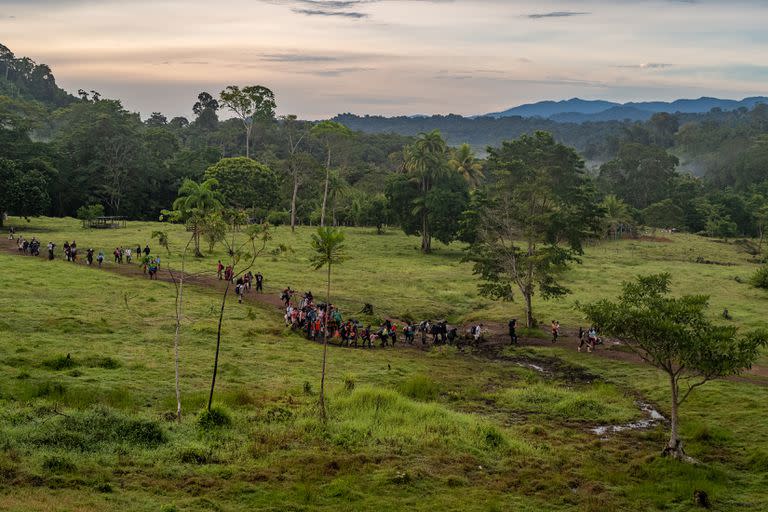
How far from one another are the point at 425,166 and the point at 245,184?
22.8m

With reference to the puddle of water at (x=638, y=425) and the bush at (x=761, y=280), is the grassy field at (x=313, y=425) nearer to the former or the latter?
the puddle of water at (x=638, y=425)

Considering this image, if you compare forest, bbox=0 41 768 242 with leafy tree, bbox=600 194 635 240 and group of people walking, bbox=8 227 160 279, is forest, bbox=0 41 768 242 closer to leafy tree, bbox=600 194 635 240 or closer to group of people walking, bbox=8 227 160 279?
leafy tree, bbox=600 194 635 240

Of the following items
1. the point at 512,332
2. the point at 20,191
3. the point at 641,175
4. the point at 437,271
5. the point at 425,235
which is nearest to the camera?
the point at 512,332

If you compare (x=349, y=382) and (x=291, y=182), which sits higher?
(x=291, y=182)

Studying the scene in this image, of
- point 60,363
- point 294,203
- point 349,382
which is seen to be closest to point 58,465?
point 60,363

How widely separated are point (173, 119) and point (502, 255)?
170298 millimetres

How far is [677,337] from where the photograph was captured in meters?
21.5

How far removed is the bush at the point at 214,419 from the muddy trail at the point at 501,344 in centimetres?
1173

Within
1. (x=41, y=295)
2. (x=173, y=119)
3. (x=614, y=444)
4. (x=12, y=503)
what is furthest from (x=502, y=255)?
(x=173, y=119)

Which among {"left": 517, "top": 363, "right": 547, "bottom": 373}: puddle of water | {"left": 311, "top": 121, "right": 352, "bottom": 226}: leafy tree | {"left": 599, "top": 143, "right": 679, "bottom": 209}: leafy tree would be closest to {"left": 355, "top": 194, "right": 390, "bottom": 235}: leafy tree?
{"left": 311, "top": 121, "right": 352, "bottom": 226}: leafy tree

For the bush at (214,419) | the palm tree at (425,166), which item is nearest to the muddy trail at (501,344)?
the bush at (214,419)

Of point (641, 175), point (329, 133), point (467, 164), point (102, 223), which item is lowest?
point (102, 223)

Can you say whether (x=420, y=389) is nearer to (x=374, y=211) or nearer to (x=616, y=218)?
(x=374, y=211)

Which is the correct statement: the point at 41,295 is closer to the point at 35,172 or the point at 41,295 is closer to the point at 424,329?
the point at 424,329
